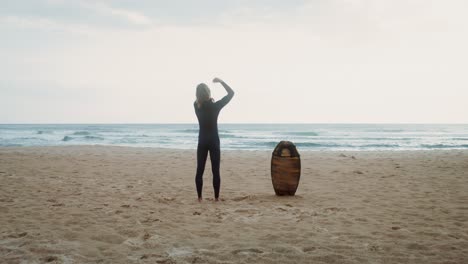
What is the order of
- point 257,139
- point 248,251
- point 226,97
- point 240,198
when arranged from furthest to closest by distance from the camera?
point 257,139, point 240,198, point 226,97, point 248,251

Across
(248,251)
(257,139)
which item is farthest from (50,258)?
(257,139)

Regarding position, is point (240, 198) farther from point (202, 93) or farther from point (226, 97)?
point (202, 93)

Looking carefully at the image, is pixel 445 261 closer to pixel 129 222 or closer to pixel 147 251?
pixel 147 251

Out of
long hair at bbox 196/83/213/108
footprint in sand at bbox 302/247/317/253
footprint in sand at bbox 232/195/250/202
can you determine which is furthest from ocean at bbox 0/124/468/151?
footprint in sand at bbox 302/247/317/253

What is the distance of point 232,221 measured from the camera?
179 inches

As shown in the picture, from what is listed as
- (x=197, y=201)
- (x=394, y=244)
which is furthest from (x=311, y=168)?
(x=394, y=244)

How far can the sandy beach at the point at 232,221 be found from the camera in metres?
3.32

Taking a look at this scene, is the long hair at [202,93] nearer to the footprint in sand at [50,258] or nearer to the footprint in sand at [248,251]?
the footprint in sand at [248,251]

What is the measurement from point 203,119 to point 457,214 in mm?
3801

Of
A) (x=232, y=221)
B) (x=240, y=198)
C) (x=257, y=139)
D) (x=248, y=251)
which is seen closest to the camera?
(x=248, y=251)

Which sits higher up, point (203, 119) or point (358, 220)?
point (203, 119)

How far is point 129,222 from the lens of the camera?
446 centimetres

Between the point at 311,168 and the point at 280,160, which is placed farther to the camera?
the point at 311,168

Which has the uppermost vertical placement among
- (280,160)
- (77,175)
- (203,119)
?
(203,119)
